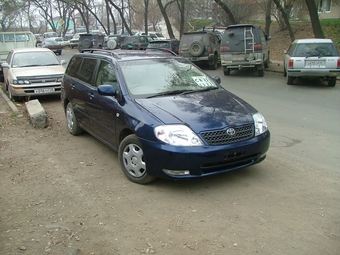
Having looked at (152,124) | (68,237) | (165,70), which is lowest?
(68,237)

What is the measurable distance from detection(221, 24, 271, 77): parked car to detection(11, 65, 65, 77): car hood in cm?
761

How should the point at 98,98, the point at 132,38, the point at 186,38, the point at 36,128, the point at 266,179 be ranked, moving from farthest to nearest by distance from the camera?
the point at 132,38 → the point at 186,38 → the point at 36,128 → the point at 98,98 → the point at 266,179

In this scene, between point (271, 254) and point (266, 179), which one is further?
point (266, 179)

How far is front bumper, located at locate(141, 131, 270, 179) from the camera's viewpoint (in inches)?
164

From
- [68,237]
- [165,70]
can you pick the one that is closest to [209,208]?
[68,237]

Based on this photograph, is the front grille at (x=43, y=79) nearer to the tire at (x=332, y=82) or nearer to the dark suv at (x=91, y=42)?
the tire at (x=332, y=82)

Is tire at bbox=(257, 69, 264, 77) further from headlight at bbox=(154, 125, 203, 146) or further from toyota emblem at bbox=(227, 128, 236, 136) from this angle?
headlight at bbox=(154, 125, 203, 146)

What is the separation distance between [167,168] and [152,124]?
0.56 meters

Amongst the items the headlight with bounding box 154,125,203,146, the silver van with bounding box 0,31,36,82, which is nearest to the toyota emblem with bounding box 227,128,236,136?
the headlight with bounding box 154,125,203,146

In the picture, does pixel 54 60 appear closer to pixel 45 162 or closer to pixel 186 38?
pixel 45 162

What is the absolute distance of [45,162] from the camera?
5.68m

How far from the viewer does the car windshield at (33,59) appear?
11500mm

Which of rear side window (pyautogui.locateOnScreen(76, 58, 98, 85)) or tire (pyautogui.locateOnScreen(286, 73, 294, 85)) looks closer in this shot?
rear side window (pyautogui.locateOnScreen(76, 58, 98, 85))

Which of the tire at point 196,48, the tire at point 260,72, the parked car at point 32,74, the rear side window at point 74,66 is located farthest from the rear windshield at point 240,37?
the rear side window at point 74,66
